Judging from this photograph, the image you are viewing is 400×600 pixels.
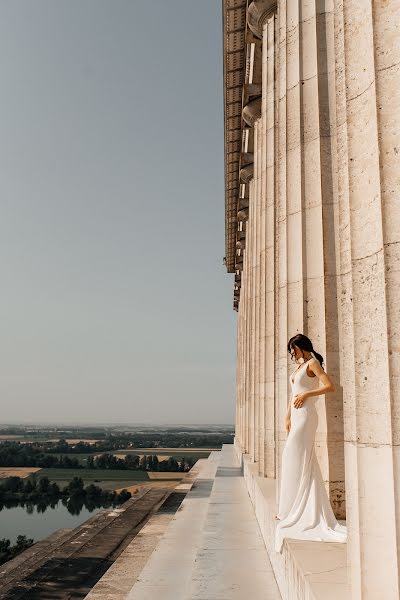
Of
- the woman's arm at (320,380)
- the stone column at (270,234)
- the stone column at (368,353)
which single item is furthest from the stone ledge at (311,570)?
the stone column at (270,234)

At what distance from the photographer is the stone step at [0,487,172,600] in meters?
34.9

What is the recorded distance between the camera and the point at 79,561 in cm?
4034

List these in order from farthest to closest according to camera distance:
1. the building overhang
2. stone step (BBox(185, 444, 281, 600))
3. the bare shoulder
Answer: the building overhang < the bare shoulder < stone step (BBox(185, 444, 281, 600))

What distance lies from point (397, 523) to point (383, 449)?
0.83 metres

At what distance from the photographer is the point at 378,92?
7176 mm

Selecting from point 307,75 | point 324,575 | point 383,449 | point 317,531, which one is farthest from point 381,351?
point 307,75

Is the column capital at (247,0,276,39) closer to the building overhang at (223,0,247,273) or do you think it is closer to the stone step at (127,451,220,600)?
the building overhang at (223,0,247,273)

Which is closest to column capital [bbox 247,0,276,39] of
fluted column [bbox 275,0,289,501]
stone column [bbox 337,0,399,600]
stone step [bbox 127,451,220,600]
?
fluted column [bbox 275,0,289,501]

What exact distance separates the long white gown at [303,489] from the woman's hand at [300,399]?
9 centimetres

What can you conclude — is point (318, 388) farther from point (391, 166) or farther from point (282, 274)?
point (391, 166)

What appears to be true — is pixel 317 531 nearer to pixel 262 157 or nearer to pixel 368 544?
pixel 368 544

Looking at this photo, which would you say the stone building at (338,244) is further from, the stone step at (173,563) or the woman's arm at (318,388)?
the stone step at (173,563)

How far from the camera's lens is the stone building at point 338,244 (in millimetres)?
6770

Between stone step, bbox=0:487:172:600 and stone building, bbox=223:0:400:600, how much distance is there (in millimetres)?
16499
